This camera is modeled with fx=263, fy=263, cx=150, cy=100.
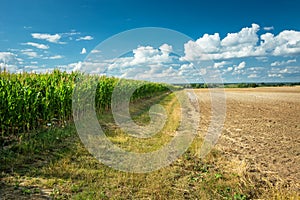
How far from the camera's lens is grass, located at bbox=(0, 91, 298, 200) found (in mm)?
4887

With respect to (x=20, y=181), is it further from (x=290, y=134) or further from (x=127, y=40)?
(x=290, y=134)

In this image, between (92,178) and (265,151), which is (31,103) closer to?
(92,178)

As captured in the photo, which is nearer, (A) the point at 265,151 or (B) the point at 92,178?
(B) the point at 92,178

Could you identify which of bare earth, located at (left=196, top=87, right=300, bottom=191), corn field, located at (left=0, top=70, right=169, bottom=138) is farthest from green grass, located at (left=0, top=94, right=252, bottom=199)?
corn field, located at (left=0, top=70, right=169, bottom=138)

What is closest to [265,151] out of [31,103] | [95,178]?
[95,178]

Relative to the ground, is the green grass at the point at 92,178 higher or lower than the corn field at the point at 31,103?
lower

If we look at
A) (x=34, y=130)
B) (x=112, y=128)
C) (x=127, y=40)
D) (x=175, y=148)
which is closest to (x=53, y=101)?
(x=34, y=130)

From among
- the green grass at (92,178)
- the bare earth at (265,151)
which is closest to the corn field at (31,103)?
the green grass at (92,178)

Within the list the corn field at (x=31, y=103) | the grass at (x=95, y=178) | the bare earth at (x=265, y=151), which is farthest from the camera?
the corn field at (x=31, y=103)

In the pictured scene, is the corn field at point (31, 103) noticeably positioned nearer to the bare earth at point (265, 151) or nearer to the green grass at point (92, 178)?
the green grass at point (92, 178)

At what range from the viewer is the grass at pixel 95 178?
4887 mm

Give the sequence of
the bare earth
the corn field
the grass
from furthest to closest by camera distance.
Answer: the corn field, the bare earth, the grass

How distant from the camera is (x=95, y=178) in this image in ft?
18.2

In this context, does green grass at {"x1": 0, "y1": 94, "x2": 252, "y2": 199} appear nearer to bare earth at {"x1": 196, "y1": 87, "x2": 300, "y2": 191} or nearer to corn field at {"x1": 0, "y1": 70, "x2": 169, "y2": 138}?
bare earth at {"x1": 196, "y1": 87, "x2": 300, "y2": 191}
